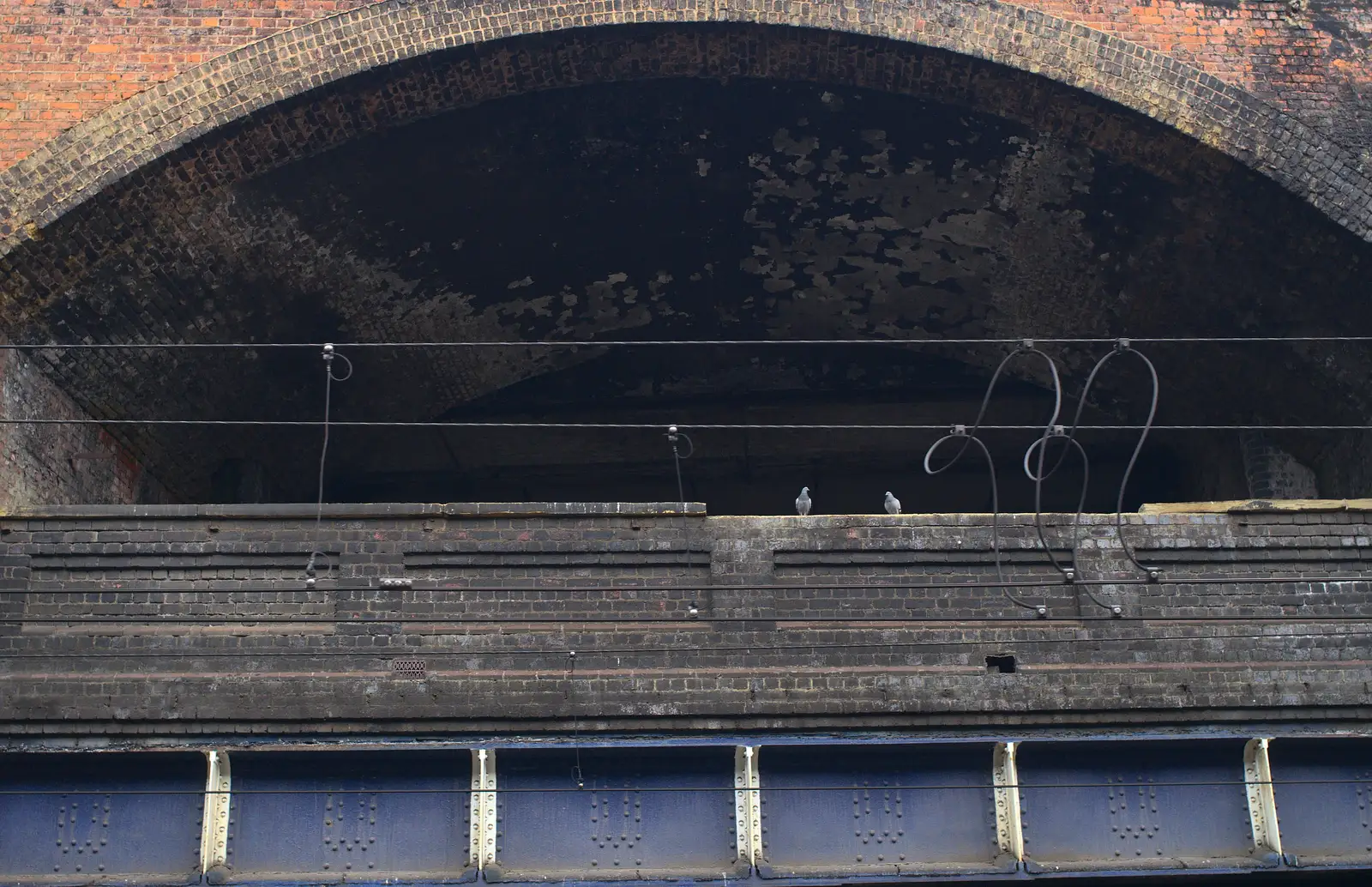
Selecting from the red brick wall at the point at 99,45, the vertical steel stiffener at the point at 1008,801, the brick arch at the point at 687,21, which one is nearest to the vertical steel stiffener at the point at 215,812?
the brick arch at the point at 687,21

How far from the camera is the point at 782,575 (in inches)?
456

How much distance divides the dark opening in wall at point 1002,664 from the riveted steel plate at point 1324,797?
5.28 ft

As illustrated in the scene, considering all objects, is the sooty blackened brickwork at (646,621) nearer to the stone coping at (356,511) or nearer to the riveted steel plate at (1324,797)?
the stone coping at (356,511)

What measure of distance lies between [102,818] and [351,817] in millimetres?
1431

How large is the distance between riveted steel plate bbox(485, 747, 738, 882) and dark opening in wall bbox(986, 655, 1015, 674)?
6.08ft

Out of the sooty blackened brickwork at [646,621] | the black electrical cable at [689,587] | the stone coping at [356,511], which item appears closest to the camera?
the sooty blackened brickwork at [646,621]

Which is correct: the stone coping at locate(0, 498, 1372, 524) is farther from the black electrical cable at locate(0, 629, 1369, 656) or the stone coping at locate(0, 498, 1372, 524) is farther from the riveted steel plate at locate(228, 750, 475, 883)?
the riveted steel plate at locate(228, 750, 475, 883)

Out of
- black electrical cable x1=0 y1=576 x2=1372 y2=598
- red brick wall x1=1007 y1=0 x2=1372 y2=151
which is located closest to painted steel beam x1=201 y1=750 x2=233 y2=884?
black electrical cable x1=0 y1=576 x2=1372 y2=598

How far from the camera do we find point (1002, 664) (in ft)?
37.4

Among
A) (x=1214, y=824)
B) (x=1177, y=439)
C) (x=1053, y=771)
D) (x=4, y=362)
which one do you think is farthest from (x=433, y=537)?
(x=1177, y=439)

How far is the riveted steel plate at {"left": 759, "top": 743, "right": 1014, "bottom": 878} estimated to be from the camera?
34.5ft

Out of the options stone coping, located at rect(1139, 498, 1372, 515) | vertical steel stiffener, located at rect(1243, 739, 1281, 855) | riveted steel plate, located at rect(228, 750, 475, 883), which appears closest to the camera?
riveted steel plate, located at rect(228, 750, 475, 883)

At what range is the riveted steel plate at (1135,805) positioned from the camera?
10.6 meters

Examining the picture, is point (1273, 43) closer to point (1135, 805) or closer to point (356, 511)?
point (1135, 805)
